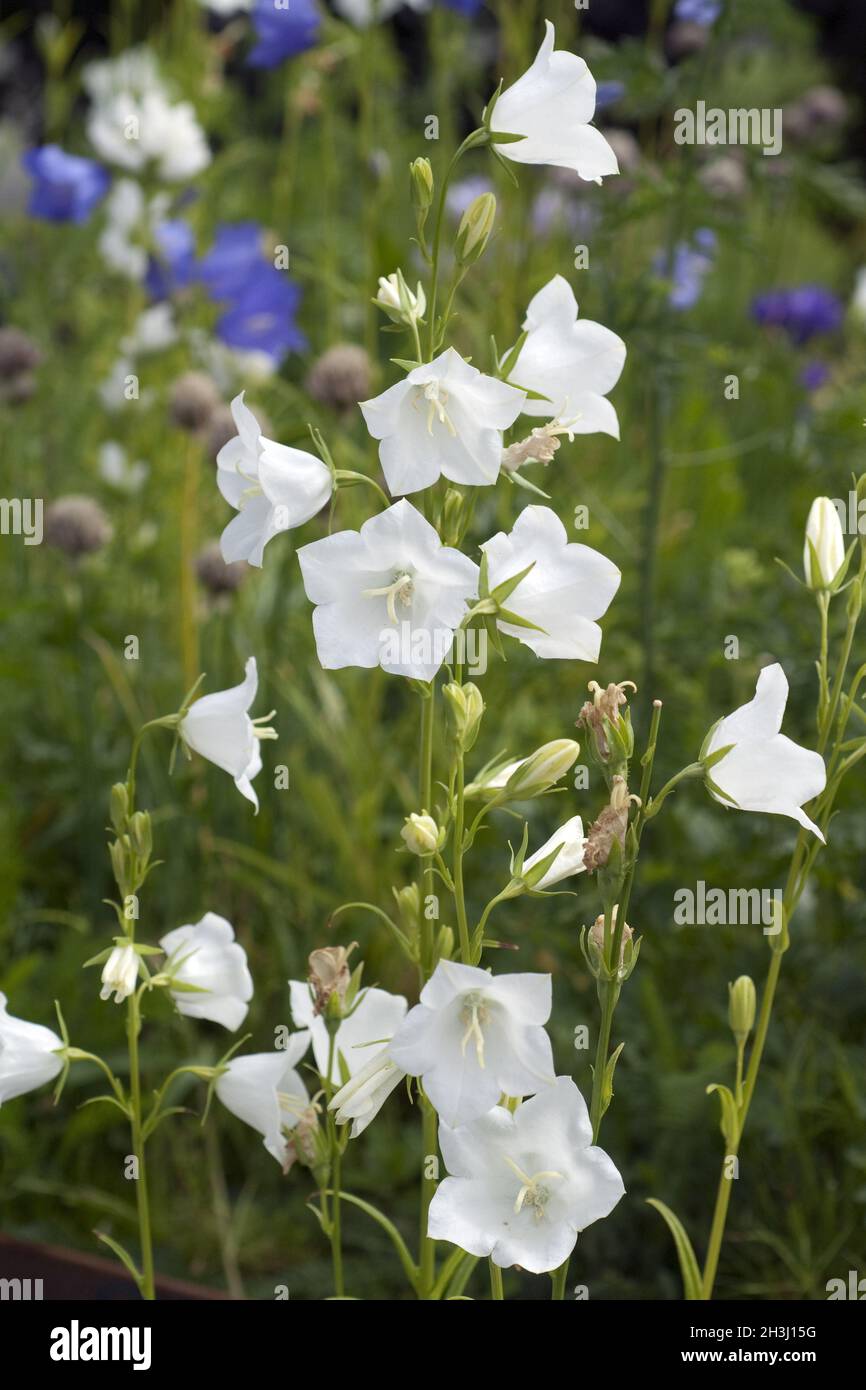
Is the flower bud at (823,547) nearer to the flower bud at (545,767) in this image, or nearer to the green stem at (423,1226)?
the flower bud at (545,767)

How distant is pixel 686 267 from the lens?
3.19m

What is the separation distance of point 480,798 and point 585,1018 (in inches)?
35.5

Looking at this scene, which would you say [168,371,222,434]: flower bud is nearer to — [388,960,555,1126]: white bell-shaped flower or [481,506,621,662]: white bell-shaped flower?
[481,506,621,662]: white bell-shaped flower

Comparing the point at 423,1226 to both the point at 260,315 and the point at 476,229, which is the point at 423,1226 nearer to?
the point at 476,229

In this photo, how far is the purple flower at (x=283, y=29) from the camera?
2.82 meters

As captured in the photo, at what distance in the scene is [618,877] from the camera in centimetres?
118

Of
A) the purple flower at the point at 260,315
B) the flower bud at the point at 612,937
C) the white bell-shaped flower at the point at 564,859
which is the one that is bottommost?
the flower bud at the point at 612,937

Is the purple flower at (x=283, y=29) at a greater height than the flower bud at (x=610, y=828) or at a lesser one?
greater

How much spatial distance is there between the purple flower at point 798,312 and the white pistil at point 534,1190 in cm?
289

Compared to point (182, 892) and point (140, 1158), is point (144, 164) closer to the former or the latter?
point (182, 892)

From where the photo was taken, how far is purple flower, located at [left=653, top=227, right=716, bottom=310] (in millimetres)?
2369

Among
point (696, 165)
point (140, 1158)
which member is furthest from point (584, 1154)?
point (696, 165)

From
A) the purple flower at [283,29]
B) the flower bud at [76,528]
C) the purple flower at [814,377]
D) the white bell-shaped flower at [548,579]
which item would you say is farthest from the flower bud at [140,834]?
the purple flower at [814,377]

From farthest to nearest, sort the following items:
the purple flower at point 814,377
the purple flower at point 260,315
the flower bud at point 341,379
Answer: the purple flower at point 814,377 < the purple flower at point 260,315 < the flower bud at point 341,379
